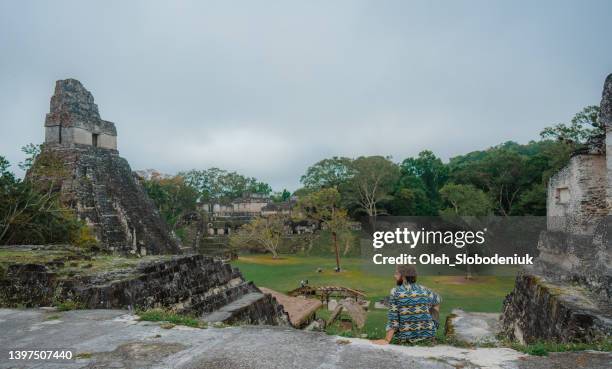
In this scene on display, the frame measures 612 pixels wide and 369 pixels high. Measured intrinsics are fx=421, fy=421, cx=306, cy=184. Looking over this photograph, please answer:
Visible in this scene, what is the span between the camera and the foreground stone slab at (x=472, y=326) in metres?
6.52

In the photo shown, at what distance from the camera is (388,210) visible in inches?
1566

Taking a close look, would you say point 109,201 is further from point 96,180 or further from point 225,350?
point 225,350

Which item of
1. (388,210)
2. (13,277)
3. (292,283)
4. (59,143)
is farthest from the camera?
(388,210)

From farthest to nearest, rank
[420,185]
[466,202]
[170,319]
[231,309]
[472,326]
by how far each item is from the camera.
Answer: [420,185]
[466,202]
[472,326]
[231,309]
[170,319]

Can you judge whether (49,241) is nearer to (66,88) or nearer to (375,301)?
(66,88)

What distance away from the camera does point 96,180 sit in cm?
1438

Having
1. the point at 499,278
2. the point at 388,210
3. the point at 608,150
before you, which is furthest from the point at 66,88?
the point at 388,210

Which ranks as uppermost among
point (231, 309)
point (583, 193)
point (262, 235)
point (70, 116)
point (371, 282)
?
point (70, 116)

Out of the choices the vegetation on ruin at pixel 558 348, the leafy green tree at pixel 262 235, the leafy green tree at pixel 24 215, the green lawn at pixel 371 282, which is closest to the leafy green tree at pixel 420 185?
the green lawn at pixel 371 282

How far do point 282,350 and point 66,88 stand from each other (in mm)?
14704

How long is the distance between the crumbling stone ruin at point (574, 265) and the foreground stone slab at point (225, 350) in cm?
152

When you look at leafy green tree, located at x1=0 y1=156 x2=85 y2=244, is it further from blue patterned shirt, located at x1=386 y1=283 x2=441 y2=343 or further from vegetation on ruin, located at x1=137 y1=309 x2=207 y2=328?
blue patterned shirt, located at x1=386 y1=283 x2=441 y2=343

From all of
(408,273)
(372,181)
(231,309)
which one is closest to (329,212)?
(372,181)

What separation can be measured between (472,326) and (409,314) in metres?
4.54
